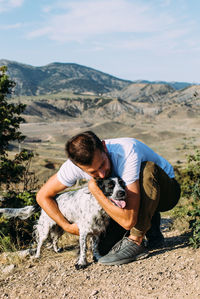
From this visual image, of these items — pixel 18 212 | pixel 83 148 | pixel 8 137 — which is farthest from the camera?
pixel 8 137

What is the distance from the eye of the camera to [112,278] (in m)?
3.65

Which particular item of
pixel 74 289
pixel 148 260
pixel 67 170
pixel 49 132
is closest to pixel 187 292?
pixel 148 260

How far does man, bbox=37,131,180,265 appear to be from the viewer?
326 centimetres

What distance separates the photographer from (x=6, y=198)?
6023mm

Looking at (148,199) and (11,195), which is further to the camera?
(11,195)

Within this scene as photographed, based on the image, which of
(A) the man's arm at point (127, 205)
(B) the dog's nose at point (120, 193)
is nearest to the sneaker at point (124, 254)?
(A) the man's arm at point (127, 205)

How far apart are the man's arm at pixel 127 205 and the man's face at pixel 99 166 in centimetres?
22

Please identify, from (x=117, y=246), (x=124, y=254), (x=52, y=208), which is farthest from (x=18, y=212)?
(x=124, y=254)

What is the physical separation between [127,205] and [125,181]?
0.27 metres

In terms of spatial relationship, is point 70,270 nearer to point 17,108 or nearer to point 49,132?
point 17,108

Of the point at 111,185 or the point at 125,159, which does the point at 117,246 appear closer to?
the point at 111,185

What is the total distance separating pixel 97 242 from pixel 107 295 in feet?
3.13

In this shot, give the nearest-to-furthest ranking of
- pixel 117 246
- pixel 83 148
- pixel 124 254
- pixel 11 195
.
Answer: pixel 83 148
pixel 124 254
pixel 117 246
pixel 11 195

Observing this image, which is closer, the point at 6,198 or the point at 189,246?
the point at 189,246
